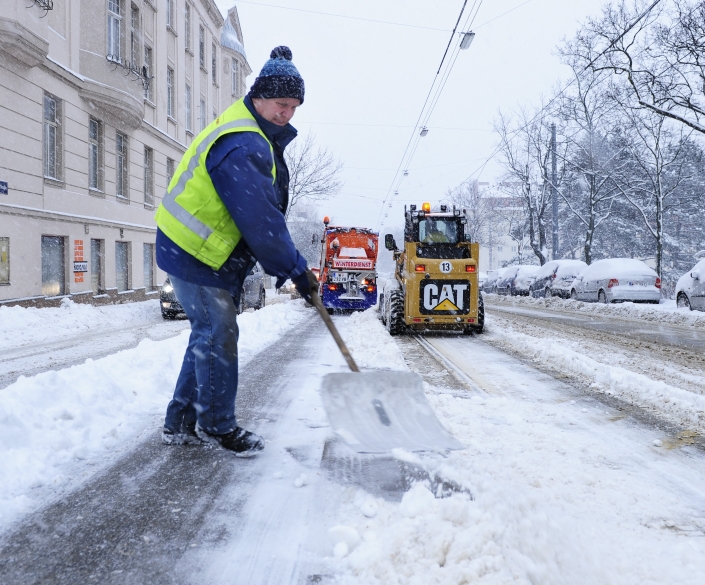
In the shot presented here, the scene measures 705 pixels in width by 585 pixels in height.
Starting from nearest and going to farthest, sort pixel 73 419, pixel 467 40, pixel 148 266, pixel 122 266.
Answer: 1. pixel 73 419
2. pixel 467 40
3. pixel 122 266
4. pixel 148 266

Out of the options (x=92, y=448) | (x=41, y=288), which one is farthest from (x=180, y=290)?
(x=41, y=288)

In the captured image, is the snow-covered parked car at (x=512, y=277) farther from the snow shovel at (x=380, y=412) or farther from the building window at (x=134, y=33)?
the snow shovel at (x=380, y=412)

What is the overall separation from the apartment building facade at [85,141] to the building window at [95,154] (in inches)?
1.2

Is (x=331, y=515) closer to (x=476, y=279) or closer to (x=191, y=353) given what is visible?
(x=191, y=353)

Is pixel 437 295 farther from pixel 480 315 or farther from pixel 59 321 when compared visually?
pixel 59 321

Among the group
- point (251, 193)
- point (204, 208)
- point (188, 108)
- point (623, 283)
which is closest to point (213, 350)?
point (204, 208)

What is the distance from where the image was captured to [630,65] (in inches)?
698

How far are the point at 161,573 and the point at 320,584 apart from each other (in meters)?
0.54

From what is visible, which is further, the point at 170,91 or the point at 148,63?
the point at 170,91

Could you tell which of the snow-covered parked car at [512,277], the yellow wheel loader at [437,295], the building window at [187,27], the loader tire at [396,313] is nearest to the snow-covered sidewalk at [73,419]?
the loader tire at [396,313]

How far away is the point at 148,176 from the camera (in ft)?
73.2

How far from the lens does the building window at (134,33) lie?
771 inches

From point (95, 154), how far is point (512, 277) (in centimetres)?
2081

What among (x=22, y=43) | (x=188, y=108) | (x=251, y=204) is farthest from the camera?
(x=188, y=108)
